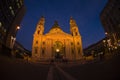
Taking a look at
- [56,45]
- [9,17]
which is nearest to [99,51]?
[56,45]

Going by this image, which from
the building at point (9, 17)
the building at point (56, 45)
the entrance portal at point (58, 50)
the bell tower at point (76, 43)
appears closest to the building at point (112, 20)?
the bell tower at point (76, 43)

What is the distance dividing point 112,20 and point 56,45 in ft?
92.5

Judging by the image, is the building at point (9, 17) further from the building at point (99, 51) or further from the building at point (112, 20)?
the building at point (112, 20)

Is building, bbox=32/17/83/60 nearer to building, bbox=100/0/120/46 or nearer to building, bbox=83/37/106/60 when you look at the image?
building, bbox=83/37/106/60

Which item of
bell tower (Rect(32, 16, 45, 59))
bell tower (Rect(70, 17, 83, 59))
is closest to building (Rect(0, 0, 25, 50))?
bell tower (Rect(32, 16, 45, 59))

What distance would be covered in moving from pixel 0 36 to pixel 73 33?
40194mm

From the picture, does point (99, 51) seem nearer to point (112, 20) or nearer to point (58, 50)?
point (112, 20)

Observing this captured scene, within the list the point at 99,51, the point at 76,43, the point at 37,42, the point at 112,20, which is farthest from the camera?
the point at 99,51

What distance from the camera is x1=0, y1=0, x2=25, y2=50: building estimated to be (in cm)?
3966

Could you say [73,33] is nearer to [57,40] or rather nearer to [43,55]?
[57,40]

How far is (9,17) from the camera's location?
4512cm

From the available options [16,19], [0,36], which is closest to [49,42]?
[16,19]

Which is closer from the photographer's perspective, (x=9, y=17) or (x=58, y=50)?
(x=9, y=17)

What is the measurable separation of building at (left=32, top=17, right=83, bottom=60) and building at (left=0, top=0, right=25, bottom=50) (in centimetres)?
1592
